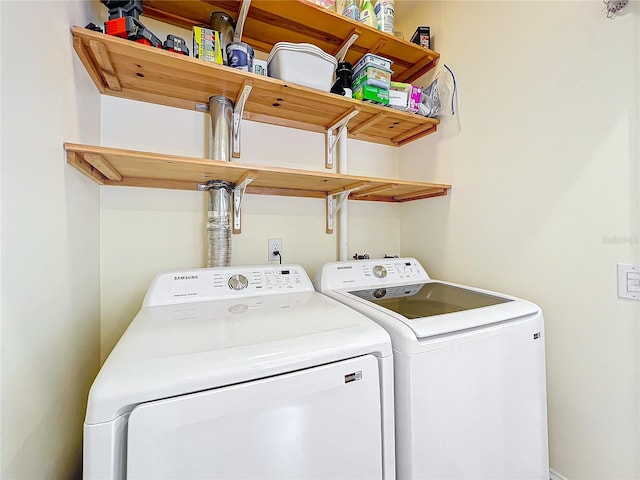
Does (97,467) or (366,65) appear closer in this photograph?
(97,467)

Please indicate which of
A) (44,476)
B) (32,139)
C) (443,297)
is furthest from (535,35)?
(44,476)

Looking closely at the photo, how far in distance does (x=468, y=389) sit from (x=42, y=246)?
4.26ft

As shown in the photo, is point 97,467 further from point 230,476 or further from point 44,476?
point 44,476

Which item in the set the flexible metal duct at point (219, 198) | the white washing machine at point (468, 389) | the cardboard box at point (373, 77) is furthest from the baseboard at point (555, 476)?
the cardboard box at point (373, 77)

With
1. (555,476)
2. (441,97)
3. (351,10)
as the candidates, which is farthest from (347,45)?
(555,476)

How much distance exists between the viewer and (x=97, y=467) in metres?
0.51

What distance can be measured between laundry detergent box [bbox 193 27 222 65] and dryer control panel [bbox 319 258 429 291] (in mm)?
1084

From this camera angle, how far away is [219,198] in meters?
1.37

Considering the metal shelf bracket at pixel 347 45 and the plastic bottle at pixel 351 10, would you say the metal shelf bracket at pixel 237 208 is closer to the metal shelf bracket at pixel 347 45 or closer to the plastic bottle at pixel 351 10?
the metal shelf bracket at pixel 347 45

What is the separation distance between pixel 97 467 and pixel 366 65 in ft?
5.94

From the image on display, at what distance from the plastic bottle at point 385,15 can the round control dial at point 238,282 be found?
156 cm

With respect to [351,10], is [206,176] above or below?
below

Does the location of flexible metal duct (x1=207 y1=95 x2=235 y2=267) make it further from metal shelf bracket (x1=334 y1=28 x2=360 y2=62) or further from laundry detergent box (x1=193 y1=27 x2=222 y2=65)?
metal shelf bracket (x1=334 y1=28 x2=360 y2=62)

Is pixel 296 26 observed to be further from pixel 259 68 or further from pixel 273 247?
pixel 273 247
